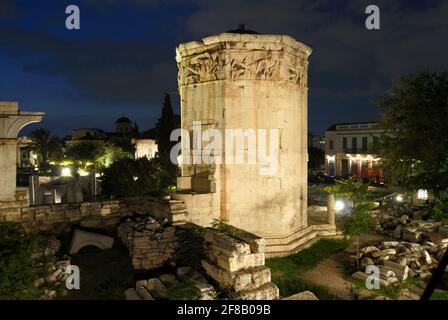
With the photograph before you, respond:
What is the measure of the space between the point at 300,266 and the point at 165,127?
3303cm

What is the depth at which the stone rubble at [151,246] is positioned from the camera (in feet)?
27.9

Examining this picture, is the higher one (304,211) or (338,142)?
(338,142)

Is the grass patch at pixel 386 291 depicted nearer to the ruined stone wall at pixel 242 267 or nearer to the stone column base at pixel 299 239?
the stone column base at pixel 299 239

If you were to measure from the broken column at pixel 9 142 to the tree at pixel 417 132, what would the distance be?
14632 millimetres

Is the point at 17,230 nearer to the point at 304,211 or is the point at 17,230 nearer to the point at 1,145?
the point at 1,145

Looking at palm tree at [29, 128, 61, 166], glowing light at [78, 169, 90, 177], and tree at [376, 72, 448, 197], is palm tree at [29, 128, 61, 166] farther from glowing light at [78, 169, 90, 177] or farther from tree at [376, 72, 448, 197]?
tree at [376, 72, 448, 197]

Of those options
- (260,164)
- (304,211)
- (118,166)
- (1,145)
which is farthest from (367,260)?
(118,166)

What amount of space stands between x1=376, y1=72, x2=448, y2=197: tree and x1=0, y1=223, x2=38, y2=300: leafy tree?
14.3 m

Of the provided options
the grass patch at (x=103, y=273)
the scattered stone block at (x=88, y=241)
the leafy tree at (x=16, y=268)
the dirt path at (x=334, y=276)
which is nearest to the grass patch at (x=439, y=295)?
the dirt path at (x=334, y=276)

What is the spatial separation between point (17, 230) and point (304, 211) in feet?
29.7

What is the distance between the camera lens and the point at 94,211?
10828mm

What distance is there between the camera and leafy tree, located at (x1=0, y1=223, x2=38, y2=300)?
19.8 ft

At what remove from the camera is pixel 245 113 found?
11.5m

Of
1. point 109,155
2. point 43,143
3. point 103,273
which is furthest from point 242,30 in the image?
point 43,143
